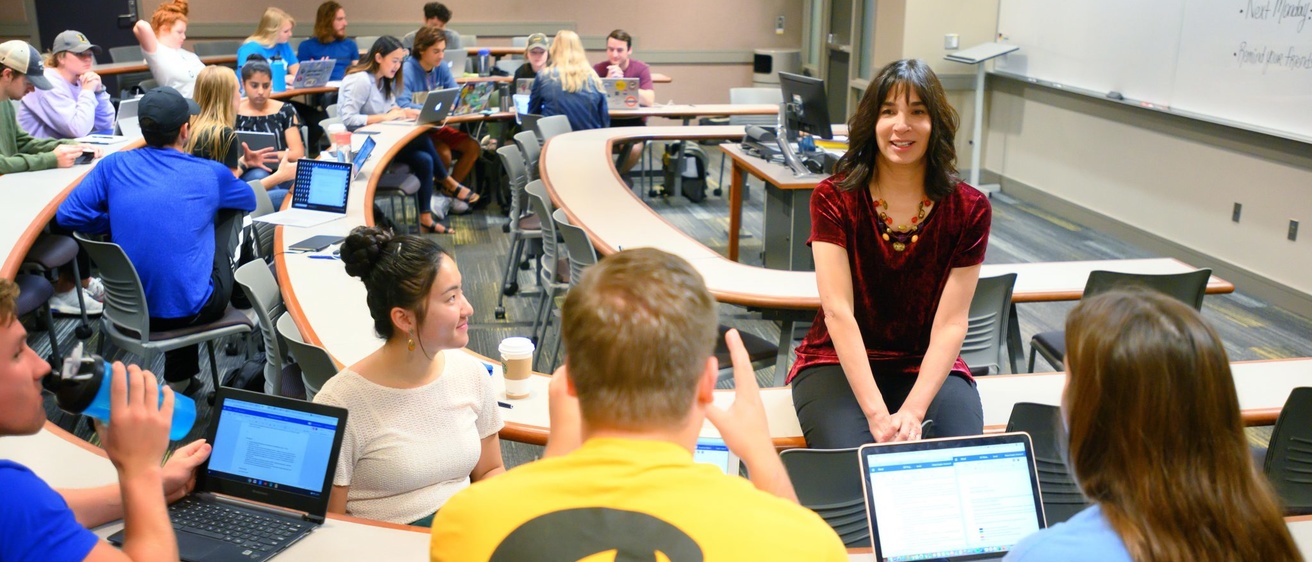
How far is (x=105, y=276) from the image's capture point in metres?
3.60

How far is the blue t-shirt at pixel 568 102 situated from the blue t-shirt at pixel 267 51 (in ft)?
7.12

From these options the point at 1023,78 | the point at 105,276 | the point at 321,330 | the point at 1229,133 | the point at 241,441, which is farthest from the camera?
the point at 1023,78

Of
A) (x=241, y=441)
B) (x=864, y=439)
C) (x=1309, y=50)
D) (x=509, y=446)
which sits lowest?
(x=509, y=446)

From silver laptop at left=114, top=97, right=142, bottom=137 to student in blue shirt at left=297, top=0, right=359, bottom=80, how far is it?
2322mm

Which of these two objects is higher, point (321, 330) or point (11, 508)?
point (11, 508)

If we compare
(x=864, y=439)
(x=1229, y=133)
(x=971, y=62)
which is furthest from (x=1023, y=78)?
(x=864, y=439)

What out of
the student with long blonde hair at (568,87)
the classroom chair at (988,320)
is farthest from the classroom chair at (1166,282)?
the student with long blonde hair at (568,87)

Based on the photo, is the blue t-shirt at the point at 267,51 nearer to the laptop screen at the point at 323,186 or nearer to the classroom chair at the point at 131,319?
the laptop screen at the point at 323,186

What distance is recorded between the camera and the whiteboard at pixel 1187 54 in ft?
17.0

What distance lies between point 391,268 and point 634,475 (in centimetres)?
129

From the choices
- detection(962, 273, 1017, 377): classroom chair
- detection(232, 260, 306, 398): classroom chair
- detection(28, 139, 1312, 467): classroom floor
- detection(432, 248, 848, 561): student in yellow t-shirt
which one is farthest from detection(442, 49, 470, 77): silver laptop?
detection(432, 248, 848, 561): student in yellow t-shirt

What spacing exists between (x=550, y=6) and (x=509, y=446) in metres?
8.55

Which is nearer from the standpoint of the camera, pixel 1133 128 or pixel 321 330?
pixel 321 330

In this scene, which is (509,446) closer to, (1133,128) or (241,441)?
(241,441)
